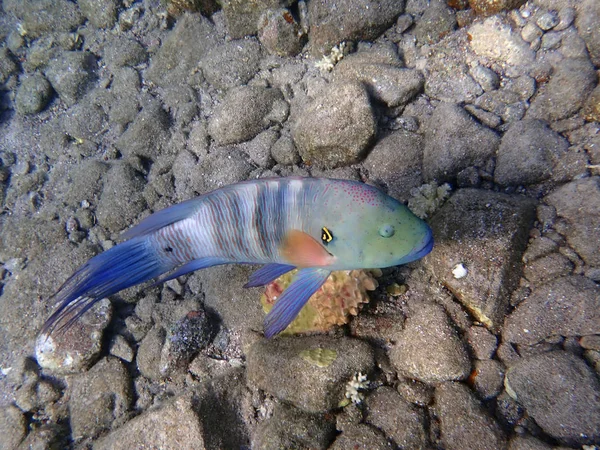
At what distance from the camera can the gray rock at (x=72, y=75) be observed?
6.63 m

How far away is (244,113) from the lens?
506cm

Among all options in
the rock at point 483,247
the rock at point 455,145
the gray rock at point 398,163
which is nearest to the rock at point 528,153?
the rock at point 455,145

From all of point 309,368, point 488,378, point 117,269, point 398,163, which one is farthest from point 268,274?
point 398,163

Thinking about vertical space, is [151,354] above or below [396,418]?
above

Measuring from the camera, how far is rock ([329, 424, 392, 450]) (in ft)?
9.91

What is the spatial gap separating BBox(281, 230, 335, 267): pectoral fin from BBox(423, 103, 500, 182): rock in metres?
2.34

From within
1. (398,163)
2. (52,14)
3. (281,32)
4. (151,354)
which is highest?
(52,14)

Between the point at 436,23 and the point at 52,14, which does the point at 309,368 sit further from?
the point at 52,14

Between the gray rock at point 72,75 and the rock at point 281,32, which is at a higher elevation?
the gray rock at point 72,75

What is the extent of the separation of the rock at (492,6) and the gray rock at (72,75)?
7.01 m

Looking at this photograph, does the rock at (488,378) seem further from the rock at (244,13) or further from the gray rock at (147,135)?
the rock at (244,13)

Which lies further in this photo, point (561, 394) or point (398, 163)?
point (398, 163)

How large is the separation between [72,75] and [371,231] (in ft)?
23.9

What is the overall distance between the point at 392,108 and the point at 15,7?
8614 mm
